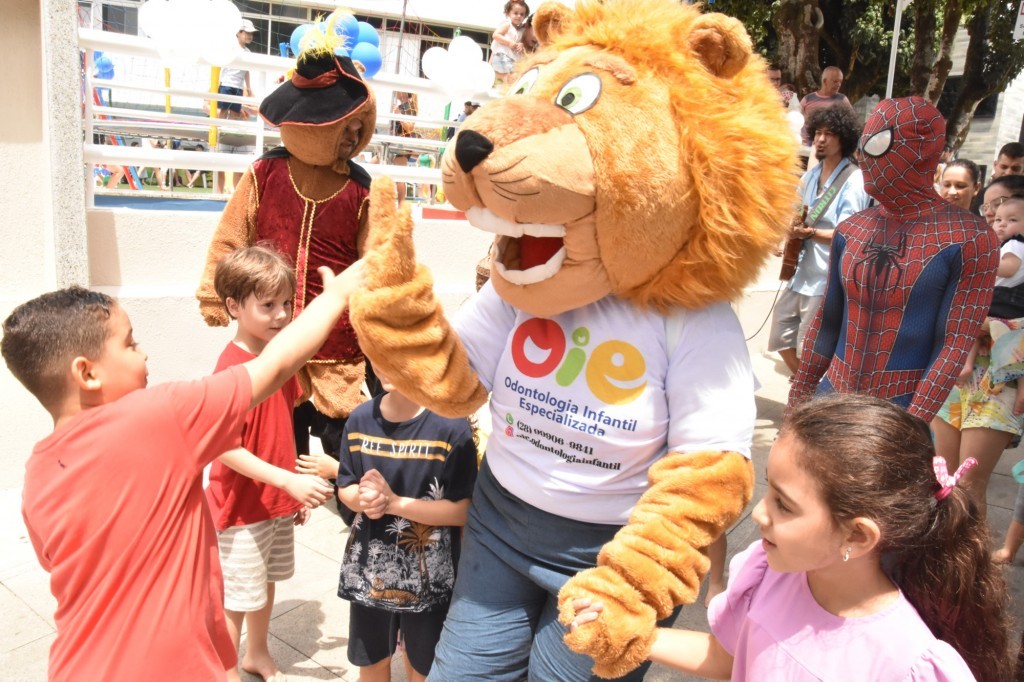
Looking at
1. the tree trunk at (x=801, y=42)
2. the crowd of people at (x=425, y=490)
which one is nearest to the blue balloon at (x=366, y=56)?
the crowd of people at (x=425, y=490)

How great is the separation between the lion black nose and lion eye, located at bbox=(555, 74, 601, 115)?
0.74 ft

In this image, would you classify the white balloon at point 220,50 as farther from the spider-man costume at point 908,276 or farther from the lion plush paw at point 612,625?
the lion plush paw at point 612,625

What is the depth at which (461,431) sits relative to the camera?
2.51 meters

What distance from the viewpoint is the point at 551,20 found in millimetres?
2289

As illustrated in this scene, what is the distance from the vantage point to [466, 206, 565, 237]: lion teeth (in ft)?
6.33

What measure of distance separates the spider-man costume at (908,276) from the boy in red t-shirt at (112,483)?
6.94ft

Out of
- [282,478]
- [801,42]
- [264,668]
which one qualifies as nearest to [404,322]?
[282,478]

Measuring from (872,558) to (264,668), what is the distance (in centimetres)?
219

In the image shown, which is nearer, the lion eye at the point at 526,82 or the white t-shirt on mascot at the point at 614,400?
the white t-shirt on mascot at the point at 614,400

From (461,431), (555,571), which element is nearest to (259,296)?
(461,431)

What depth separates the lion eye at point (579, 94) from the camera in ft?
6.36

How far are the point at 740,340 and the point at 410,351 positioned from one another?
2.50 ft

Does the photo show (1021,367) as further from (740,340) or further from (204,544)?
(204,544)

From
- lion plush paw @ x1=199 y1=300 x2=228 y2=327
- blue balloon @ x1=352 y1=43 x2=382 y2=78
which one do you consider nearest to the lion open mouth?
lion plush paw @ x1=199 y1=300 x2=228 y2=327
